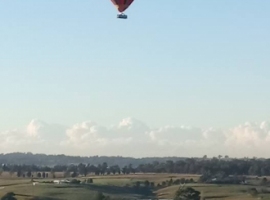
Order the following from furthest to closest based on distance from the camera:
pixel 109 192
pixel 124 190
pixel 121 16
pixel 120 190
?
pixel 124 190
pixel 120 190
pixel 109 192
pixel 121 16

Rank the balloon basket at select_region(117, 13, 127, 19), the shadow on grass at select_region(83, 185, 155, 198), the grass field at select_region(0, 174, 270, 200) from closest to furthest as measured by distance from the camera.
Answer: the balloon basket at select_region(117, 13, 127, 19) < the grass field at select_region(0, 174, 270, 200) < the shadow on grass at select_region(83, 185, 155, 198)

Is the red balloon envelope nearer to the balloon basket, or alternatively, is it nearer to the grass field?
the balloon basket

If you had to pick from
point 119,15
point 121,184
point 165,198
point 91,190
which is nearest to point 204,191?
point 165,198

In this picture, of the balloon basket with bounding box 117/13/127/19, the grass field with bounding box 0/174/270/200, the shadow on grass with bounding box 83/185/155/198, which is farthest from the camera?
the shadow on grass with bounding box 83/185/155/198

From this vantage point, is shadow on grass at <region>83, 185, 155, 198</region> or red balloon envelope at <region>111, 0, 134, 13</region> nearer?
red balloon envelope at <region>111, 0, 134, 13</region>

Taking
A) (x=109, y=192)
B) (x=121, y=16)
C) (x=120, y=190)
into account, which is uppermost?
(x=121, y=16)

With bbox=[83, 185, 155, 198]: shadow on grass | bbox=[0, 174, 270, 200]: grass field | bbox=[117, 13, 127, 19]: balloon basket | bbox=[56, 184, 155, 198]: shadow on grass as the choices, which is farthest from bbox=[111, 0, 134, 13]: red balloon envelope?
bbox=[83, 185, 155, 198]: shadow on grass

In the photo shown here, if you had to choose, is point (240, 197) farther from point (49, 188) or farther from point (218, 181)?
point (218, 181)

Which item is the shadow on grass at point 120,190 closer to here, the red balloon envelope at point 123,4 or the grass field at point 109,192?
the grass field at point 109,192

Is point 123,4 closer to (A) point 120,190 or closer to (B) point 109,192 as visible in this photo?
(B) point 109,192

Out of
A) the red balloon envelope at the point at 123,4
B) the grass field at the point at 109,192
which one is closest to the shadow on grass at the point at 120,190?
the grass field at the point at 109,192

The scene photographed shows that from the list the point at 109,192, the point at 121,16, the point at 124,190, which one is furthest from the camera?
the point at 124,190

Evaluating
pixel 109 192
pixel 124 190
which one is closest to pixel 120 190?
pixel 124 190
